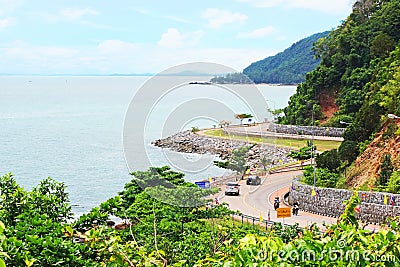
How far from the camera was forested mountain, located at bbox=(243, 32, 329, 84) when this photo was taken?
121875 mm

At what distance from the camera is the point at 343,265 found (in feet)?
7.95

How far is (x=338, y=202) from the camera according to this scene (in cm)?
1973

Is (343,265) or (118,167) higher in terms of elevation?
(343,265)

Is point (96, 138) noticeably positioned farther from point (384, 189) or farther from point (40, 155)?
point (384, 189)

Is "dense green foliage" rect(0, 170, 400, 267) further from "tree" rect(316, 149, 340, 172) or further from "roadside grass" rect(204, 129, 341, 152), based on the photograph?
"roadside grass" rect(204, 129, 341, 152)

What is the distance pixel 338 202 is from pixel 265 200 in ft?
12.9

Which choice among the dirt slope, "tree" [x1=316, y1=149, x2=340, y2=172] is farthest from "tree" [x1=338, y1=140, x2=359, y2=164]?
the dirt slope

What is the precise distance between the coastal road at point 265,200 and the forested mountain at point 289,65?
91053mm

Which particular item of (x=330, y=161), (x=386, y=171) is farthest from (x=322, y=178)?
(x=386, y=171)

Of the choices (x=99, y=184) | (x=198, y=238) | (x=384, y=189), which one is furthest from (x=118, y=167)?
(x=198, y=238)

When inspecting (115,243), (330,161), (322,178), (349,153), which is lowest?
(322,178)

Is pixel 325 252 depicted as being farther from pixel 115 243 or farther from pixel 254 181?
pixel 254 181

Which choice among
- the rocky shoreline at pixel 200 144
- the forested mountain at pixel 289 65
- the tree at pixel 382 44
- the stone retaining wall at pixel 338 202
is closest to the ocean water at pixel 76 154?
the rocky shoreline at pixel 200 144

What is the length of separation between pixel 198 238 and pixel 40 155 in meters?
32.4
